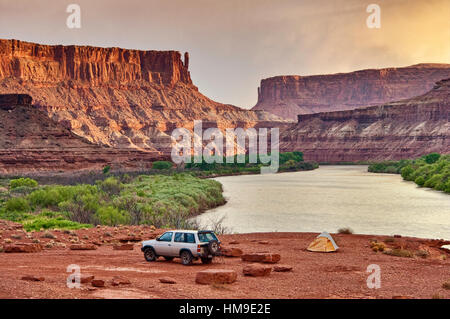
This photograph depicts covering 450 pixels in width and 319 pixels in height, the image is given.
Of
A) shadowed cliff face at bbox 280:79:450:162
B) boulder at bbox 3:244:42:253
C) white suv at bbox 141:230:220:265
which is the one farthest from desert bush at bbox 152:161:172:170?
white suv at bbox 141:230:220:265

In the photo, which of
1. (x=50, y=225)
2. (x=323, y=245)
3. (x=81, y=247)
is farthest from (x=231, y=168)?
(x=81, y=247)

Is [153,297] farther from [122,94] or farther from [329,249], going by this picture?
[122,94]

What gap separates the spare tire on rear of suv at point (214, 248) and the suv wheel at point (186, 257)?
1.77ft

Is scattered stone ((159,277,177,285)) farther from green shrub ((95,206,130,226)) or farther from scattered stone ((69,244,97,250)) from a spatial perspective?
green shrub ((95,206,130,226))

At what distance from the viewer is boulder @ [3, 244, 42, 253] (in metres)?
15.7

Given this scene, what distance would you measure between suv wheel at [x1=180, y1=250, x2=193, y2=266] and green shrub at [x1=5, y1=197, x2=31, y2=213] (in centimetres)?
1737

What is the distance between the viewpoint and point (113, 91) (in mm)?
157625

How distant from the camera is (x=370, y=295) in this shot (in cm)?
1030

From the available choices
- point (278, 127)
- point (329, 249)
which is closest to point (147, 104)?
point (278, 127)

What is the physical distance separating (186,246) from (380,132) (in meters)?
132

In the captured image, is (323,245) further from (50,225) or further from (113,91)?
(113,91)

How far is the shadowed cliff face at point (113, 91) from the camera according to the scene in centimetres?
13675

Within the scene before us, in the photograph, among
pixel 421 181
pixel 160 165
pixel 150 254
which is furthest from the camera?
pixel 160 165

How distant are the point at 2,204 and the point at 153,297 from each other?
23811 mm
